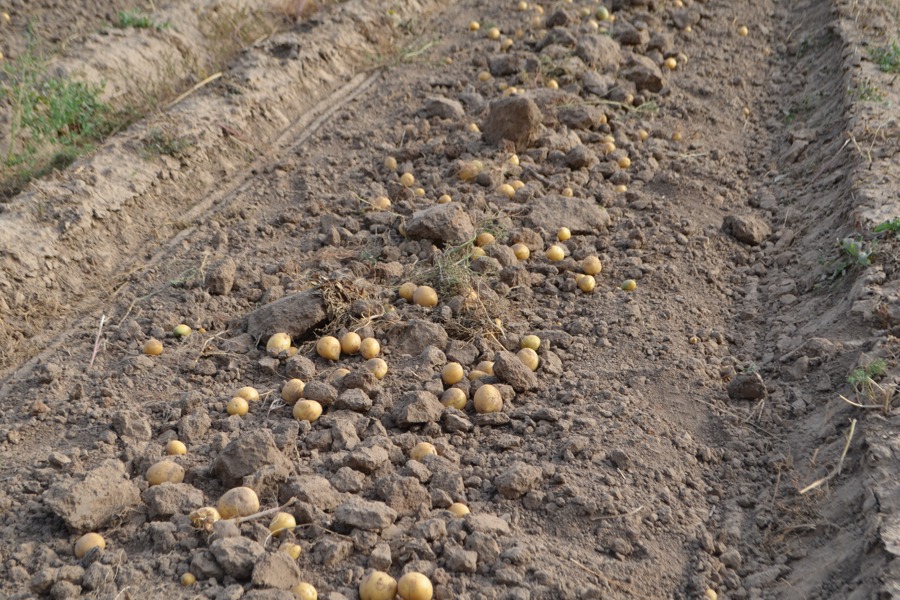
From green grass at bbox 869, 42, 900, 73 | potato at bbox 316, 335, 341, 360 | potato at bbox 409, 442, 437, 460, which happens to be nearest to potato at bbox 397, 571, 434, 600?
potato at bbox 409, 442, 437, 460

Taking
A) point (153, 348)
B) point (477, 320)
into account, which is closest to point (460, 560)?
point (477, 320)

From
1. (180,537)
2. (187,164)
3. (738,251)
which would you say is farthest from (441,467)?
(187,164)

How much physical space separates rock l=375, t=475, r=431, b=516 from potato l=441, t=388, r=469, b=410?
54 centimetres

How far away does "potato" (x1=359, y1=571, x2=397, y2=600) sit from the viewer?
8.87ft

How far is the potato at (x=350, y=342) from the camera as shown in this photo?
153 inches

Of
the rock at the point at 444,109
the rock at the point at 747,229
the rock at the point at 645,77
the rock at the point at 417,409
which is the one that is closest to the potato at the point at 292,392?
the rock at the point at 417,409

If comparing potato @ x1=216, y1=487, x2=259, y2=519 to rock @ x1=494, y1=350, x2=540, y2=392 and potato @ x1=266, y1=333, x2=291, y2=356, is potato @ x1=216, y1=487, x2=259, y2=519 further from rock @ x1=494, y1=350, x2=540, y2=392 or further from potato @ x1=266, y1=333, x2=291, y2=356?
rock @ x1=494, y1=350, x2=540, y2=392

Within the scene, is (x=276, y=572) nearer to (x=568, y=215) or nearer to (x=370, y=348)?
(x=370, y=348)

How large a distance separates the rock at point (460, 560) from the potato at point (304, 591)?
44cm

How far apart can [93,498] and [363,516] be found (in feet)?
3.01

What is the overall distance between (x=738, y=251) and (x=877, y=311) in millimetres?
1125

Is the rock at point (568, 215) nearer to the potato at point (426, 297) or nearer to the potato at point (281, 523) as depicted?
the potato at point (426, 297)

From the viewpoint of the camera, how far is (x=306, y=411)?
3488 millimetres

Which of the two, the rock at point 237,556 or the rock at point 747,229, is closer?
the rock at point 237,556
